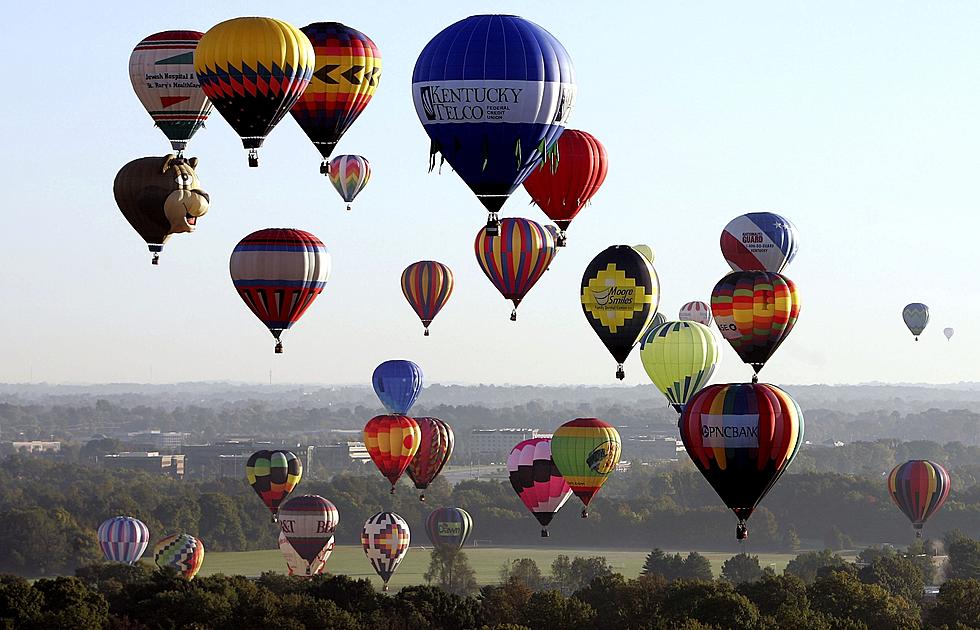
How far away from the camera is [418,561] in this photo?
122 m

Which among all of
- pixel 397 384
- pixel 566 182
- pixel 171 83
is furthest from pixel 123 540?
pixel 171 83

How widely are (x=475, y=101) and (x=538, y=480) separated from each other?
29142 millimetres

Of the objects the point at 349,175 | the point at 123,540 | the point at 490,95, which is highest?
the point at 349,175

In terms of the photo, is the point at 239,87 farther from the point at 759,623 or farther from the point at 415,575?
the point at 415,575

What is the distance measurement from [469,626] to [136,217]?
78.2 ft

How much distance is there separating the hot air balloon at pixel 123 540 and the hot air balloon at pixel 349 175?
4113 centimetres

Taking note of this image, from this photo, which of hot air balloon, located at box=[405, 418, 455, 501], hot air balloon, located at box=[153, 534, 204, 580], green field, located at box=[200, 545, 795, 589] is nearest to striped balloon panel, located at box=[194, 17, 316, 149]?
hot air balloon, located at box=[405, 418, 455, 501]

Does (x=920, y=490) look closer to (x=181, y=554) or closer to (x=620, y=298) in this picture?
(x=181, y=554)

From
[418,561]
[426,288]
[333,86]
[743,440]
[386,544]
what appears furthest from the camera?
[418,561]

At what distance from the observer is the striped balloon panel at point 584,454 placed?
65125 mm

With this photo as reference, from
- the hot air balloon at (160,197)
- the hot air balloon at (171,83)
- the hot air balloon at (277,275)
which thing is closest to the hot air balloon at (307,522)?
the hot air balloon at (277,275)

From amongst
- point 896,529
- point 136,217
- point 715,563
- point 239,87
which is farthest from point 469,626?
point 896,529

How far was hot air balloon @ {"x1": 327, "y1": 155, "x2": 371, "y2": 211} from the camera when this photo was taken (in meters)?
75.4

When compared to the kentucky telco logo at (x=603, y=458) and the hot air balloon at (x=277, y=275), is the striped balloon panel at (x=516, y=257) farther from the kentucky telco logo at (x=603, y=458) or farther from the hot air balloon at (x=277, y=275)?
the kentucky telco logo at (x=603, y=458)
